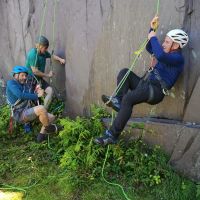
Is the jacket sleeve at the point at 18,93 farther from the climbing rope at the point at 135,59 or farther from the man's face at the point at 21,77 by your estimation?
the climbing rope at the point at 135,59

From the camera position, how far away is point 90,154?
6680mm

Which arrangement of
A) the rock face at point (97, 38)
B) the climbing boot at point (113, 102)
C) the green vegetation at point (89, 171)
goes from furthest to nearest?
1. the rock face at point (97, 38)
2. the climbing boot at point (113, 102)
3. the green vegetation at point (89, 171)

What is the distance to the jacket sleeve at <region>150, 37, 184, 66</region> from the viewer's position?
19.1ft

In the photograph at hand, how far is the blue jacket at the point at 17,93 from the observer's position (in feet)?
25.7

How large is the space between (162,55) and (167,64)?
0.80 feet

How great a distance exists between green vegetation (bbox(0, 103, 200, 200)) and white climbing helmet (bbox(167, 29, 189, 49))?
1.71 metres

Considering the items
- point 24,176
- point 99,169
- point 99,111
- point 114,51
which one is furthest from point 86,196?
point 114,51

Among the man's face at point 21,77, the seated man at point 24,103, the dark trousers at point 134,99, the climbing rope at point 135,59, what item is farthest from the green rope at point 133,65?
the man's face at point 21,77

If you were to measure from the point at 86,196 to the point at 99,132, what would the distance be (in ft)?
4.65

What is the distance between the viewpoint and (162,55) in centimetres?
582

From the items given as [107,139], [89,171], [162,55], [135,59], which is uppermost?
[162,55]

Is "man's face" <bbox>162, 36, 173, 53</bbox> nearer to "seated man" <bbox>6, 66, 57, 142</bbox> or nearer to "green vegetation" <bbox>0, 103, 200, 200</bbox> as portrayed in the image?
"green vegetation" <bbox>0, 103, 200, 200</bbox>

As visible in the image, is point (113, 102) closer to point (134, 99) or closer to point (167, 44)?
point (134, 99)

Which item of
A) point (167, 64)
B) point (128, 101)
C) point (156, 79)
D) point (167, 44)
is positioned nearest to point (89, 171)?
point (128, 101)
